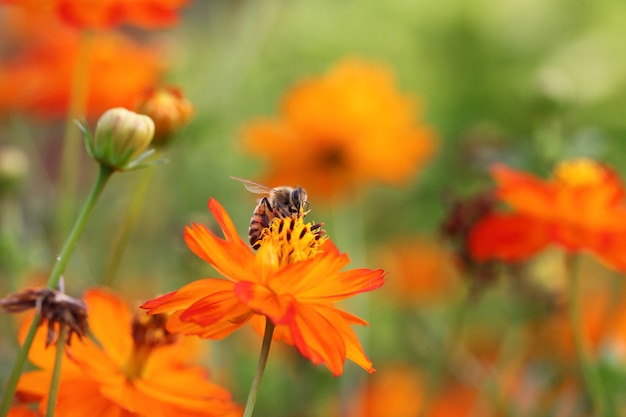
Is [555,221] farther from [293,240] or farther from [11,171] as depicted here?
[11,171]

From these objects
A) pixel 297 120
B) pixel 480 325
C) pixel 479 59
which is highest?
pixel 479 59

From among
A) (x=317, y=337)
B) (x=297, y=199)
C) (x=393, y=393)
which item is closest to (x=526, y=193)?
(x=297, y=199)

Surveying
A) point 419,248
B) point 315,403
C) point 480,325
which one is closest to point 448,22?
point 419,248

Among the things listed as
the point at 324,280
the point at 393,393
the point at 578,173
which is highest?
the point at 578,173

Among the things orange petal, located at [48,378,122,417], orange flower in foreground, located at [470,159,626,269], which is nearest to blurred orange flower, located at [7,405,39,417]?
orange petal, located at [48,378,122,417]

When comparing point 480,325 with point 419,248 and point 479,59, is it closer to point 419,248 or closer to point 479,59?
point 419,248
